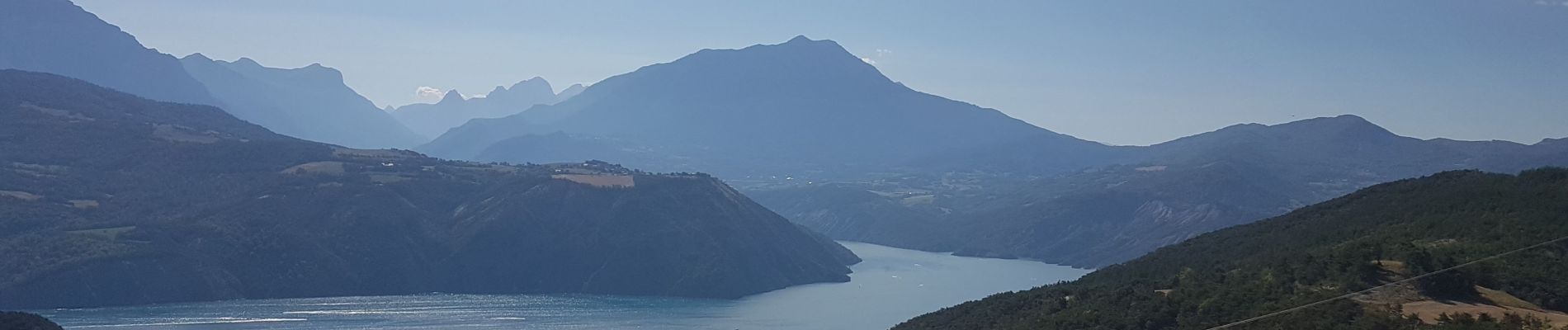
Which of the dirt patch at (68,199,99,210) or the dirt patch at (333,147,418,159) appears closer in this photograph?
the dirt patch at (68,199,99,210)

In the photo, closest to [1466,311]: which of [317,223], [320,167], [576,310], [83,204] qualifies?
[576,310]

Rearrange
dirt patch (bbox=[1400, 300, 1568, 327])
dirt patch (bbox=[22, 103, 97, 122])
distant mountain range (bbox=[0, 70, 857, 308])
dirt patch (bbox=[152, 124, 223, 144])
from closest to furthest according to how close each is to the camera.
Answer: dirt patch (bbox=[1400, 300, 1568, 327]) → distant mountain range (bbox=[0, 70, 857, 308]) → dirt patch (bbox=[152, 124, 223, 144]) → dirt patch (bbox=[22, 103, 97, 122])

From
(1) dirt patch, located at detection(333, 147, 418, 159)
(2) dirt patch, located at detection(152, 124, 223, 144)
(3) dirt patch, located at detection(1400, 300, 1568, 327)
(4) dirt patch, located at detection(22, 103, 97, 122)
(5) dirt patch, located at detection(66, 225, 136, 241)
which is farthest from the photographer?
(1) dirt patch, located at detection(333, 147, 418, 159)

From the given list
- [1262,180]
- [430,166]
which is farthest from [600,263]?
[1262,180]

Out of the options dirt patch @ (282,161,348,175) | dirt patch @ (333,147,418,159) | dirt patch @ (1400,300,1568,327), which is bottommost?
dirt patch @ (1400,300,1568,327)

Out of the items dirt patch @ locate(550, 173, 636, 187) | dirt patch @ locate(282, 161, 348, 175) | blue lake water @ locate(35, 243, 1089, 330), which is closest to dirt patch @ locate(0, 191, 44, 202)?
blue lake water @ locate(35, 243, 1089, 330)

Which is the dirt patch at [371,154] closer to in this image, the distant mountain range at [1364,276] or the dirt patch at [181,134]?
the dirt patch at [181,134]

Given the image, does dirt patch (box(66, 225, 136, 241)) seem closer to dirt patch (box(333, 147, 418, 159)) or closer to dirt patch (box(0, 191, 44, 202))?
dirt patch (box(0, 191, 44, 202))

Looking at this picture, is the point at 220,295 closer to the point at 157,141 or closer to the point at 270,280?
the point at 270,280
